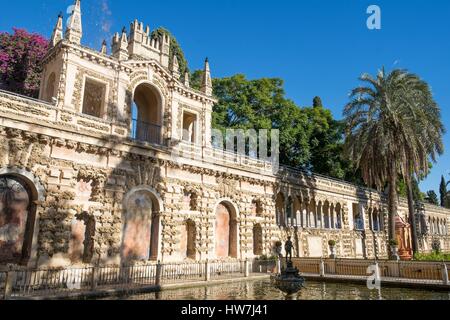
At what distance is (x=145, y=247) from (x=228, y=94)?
21617mm

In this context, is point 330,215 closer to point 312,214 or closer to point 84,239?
point 312,214

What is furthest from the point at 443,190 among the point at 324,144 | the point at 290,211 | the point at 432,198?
the point at 290,211

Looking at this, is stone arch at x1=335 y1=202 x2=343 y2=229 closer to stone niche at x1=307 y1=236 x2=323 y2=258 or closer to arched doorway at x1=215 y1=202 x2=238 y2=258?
stone niche at x1=307 y1=236 x2=323 y2=258

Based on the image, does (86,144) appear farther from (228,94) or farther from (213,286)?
(228,94)

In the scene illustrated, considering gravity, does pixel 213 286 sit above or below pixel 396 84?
below

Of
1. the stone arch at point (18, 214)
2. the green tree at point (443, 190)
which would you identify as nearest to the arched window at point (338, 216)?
the stone arch at point (18, 214)

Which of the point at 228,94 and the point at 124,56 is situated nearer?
the point at 124,56

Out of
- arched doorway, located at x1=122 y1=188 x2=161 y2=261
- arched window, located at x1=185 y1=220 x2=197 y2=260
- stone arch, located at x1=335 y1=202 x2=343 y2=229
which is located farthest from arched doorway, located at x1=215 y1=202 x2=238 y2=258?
stone arch, located at x1=335 y1=202 x2=343 y2=229

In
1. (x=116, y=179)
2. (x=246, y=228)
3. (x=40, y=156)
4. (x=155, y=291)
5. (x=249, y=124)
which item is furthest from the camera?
(x=249, y=124)

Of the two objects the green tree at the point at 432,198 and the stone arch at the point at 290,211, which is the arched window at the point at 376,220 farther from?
the green tree at the point at 432,198

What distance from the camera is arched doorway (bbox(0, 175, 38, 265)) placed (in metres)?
14.9

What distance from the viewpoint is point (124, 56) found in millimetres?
21219

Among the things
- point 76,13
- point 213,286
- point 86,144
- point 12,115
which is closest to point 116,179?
point 86,144

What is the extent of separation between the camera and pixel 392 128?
25578mm
